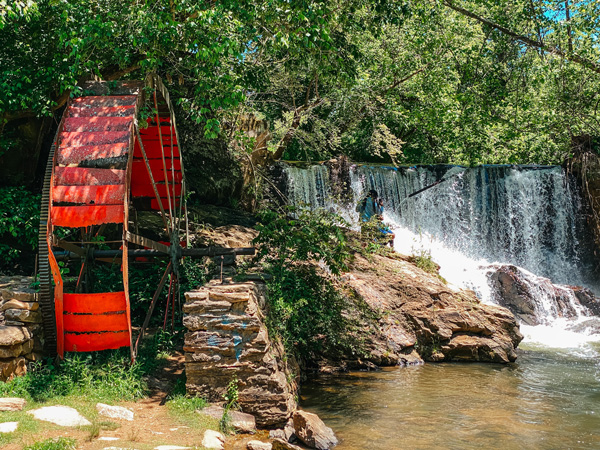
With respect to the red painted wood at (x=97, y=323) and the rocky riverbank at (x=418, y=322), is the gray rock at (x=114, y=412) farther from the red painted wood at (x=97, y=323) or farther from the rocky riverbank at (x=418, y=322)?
the rocky riverbank at (x=418, y=322)

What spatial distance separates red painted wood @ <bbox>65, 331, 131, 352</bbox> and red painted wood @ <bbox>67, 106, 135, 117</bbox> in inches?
102

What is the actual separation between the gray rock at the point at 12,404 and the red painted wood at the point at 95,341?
3.46 feet

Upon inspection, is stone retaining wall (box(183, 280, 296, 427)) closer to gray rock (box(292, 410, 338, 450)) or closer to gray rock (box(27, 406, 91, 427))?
gray rock (box(292, 410, 338, 450))

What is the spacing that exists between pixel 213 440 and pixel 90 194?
2.97 metres

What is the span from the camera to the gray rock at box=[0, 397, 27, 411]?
4961 millimetres

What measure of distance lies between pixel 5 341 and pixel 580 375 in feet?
27.0

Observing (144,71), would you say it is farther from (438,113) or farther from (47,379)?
(438,113)

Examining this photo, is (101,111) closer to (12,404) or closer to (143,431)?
(12,404)

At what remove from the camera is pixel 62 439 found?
14.2 ft

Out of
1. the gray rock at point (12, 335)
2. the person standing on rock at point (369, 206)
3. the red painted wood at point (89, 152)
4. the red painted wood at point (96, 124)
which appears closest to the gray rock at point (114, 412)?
the gray rock at point (12, 335)

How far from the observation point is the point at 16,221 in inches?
353

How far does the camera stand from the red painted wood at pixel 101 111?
22.2 ft

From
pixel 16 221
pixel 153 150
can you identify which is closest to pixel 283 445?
pixel 153 150

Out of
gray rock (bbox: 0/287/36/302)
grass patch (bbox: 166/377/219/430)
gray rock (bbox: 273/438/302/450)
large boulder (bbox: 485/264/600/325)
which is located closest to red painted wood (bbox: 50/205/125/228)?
gray rock (bbox: 0/287/36/302)
